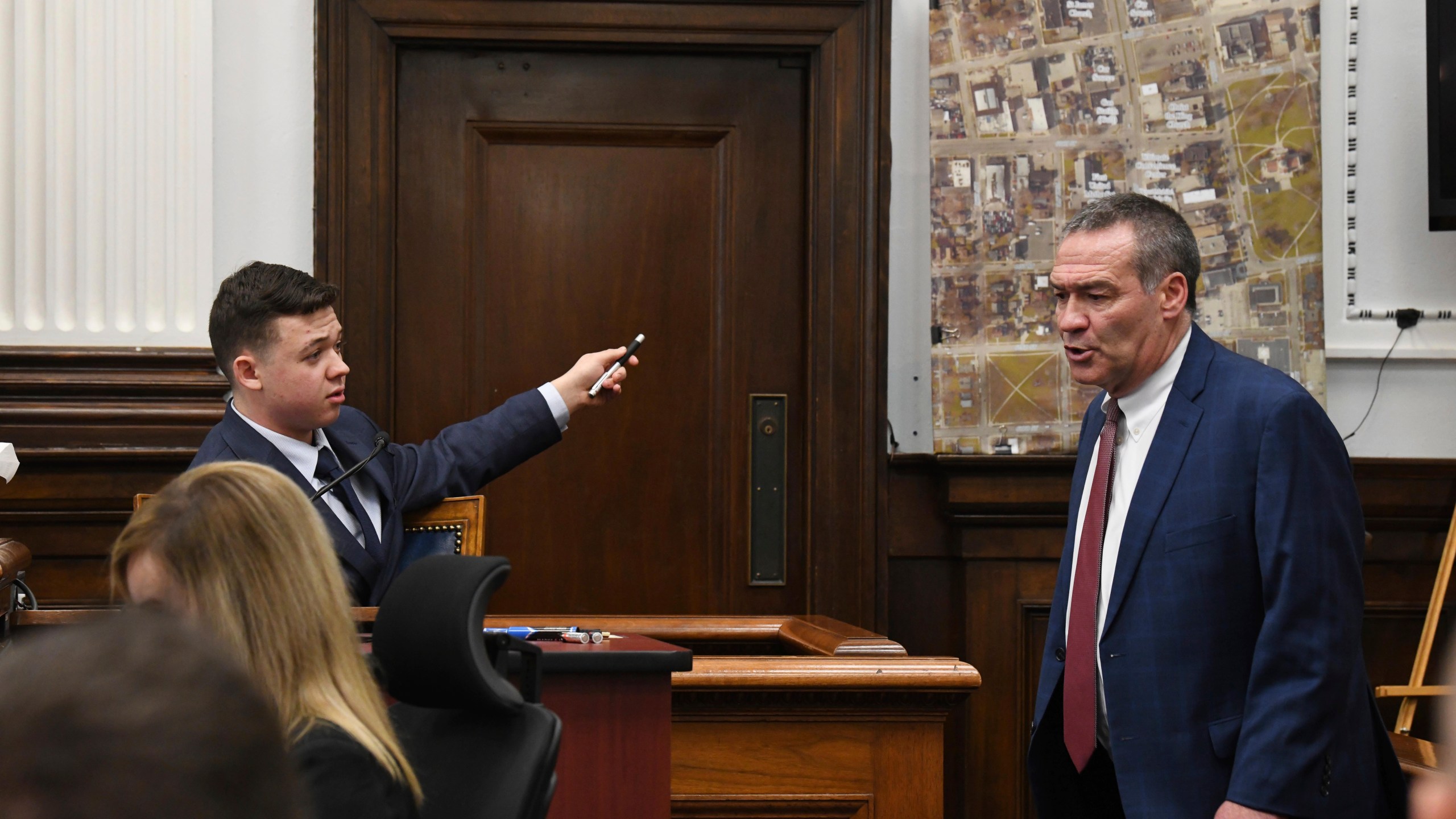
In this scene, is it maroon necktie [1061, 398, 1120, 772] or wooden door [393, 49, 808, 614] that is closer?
maroon necktie [1061, 398, 1120, 772]

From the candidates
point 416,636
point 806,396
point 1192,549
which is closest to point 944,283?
point 806,396

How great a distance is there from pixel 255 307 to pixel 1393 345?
289 centimetres

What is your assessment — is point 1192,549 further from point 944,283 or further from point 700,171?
point 700,171

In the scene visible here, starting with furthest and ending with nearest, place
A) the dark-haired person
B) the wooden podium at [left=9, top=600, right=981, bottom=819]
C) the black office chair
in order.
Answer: the dark-haired person → the wooden podium at [left=9, top=600, right=981, bottom=819] → the black office chair

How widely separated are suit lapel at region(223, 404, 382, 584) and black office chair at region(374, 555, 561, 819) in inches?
35.7

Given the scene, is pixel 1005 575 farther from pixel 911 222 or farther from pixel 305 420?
pixel 305 420

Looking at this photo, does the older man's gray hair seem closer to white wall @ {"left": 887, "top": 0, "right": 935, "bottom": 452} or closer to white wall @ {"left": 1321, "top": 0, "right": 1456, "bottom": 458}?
white wall @ {"left": 887, "top": 0, "right": 935, "bottom": 452}

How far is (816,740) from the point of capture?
2223mm

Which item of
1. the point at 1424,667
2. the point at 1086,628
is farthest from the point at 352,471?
the point at 1424,667

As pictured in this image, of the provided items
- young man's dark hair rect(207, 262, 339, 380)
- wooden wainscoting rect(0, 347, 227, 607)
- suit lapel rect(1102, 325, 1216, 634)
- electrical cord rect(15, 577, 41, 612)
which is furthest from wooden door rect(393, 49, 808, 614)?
suit lapel rect(1102, 325, 1216, 634)

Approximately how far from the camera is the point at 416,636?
1.30m

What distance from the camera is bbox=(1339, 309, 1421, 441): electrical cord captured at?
3.47 metres

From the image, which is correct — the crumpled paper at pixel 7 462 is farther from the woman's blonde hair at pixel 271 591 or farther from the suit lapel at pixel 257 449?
the woman's blonde hair at pixel 271 591

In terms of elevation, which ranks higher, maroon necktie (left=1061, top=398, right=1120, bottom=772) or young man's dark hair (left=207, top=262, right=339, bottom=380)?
young man's dark hair (left=207, top=262, right=339, bottom=380)
